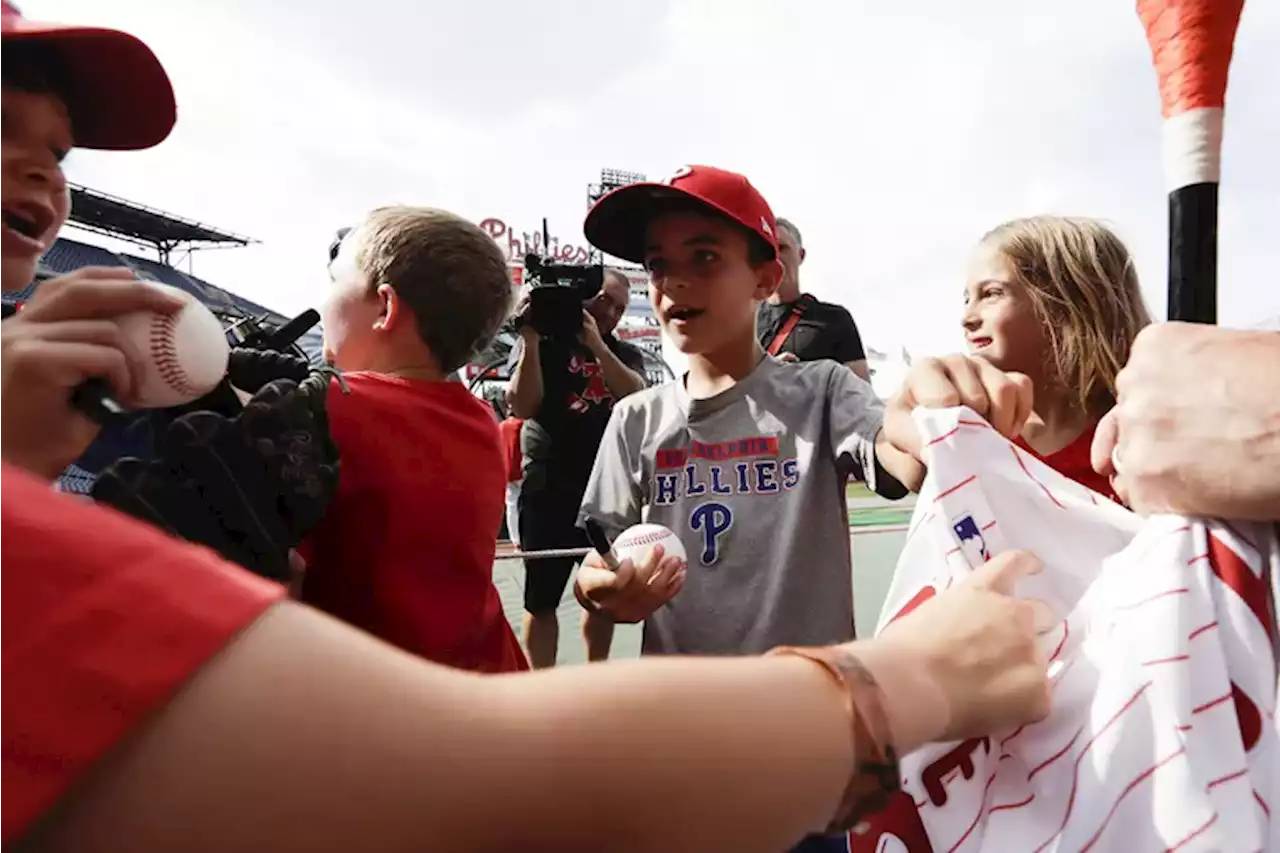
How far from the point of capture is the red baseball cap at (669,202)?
145 centimetres

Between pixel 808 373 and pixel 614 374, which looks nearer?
pixel 808 373

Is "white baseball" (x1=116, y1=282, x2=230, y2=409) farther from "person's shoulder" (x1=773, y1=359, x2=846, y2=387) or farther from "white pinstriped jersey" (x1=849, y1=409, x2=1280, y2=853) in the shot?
"person's shoulder" (x1=773, y1=359, x2=846, y2=387)

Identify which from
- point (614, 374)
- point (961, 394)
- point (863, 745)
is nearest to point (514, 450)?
point (614, 374)

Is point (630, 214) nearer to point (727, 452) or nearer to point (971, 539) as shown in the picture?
point (727, 452)

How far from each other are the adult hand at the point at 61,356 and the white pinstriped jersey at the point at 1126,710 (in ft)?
2.47

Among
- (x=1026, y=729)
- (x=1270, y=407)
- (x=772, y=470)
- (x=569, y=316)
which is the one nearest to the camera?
(x=1270, y=407)

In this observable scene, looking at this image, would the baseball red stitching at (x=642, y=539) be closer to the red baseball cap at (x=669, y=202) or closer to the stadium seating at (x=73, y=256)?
the red baseball cap at (x=669, y=202)

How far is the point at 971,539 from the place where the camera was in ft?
2.13

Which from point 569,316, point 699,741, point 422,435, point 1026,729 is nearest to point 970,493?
point 1026,729

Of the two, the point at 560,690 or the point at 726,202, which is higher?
the point at 726,202

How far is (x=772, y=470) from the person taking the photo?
1378mm

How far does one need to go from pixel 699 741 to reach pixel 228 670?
17 centimetres

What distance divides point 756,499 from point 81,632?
1.18 meters

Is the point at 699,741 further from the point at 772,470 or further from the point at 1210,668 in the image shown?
the point at 772,470
